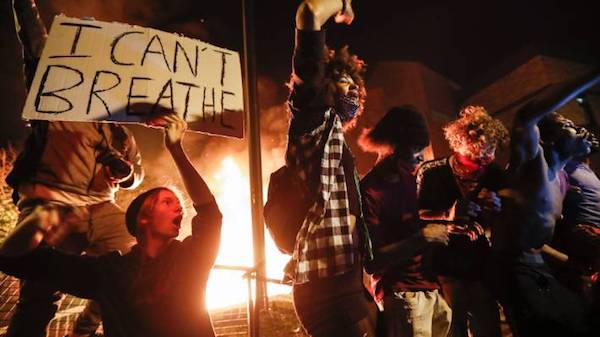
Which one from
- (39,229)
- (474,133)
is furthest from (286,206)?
(474,133)

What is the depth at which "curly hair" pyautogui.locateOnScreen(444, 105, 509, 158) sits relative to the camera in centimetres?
438

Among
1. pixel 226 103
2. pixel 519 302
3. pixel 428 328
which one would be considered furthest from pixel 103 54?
pixel 519 302

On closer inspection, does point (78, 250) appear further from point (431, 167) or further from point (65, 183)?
point (431, 167)

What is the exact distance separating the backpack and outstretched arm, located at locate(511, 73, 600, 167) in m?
1.60

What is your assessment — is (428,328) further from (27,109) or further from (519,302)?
(27,109)

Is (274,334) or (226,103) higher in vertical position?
(226,103)

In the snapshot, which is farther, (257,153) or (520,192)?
(257,153)

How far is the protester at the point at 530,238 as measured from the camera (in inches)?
101

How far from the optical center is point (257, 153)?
4.00 m

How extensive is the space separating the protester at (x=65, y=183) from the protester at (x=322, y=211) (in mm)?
2077

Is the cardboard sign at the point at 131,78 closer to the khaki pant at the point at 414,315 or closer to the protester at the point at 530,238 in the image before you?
the khaki pant at the point at 414,315

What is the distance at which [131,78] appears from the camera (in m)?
2.78

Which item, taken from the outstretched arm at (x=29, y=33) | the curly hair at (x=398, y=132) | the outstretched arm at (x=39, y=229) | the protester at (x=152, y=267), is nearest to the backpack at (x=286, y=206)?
the protester at (x=152, y=267)

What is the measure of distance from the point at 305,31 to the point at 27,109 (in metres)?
1.86
